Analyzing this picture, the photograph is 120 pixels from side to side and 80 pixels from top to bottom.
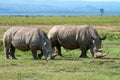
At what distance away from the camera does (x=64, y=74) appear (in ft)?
53.2

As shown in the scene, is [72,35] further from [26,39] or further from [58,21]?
[58,21]

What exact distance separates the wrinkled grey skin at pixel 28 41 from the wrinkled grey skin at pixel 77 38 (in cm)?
242

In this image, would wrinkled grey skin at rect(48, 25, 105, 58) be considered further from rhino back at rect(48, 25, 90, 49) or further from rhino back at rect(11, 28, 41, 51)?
rhino back at rect(11, 28, 41, 51)

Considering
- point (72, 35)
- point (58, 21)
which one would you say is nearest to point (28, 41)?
point (72, 35)

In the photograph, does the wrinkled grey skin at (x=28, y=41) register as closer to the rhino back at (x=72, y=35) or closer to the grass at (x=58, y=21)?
the rhino back at (x=72, y=35)

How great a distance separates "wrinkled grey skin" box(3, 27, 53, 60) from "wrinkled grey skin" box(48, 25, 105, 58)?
2.42 metres

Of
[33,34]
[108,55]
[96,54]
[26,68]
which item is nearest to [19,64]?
[26,68]

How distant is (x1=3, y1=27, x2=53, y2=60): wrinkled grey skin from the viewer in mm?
21797

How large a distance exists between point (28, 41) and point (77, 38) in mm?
3297

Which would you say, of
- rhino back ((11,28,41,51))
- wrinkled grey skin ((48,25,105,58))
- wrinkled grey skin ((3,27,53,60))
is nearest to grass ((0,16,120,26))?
wrinkled grey skin ((48,25,105,58))

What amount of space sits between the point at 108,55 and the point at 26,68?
7.65m

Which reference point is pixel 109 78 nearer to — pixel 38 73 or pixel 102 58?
pixel 38 73

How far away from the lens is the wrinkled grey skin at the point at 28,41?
21797 millimetres

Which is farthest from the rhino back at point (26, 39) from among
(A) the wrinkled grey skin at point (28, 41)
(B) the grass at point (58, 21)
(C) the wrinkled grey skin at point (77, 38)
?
(B) the grass at point (58, 21)
